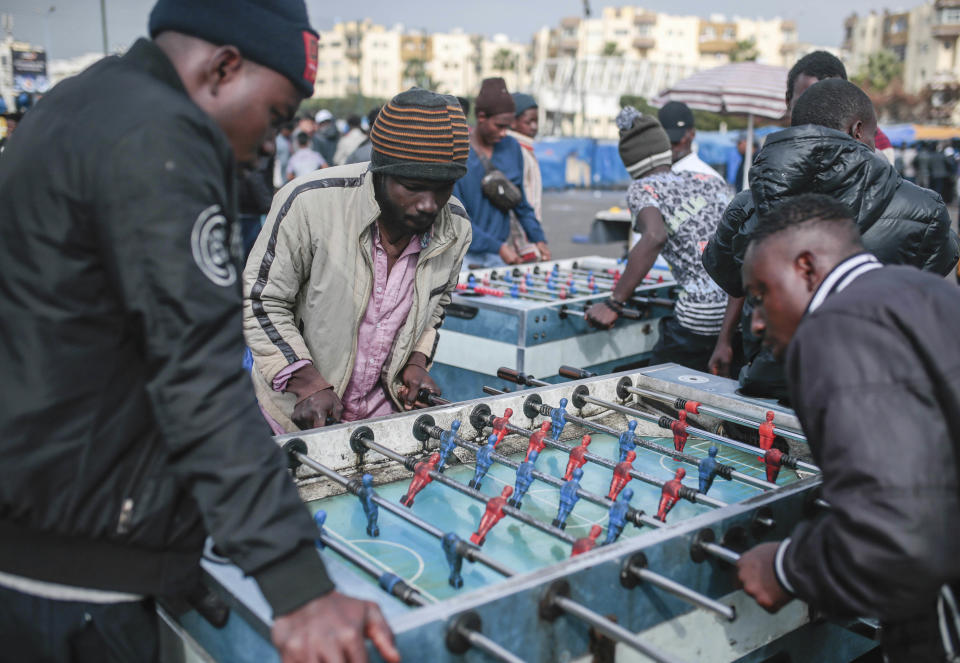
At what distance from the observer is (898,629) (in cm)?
185

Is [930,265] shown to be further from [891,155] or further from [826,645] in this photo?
[891,155]

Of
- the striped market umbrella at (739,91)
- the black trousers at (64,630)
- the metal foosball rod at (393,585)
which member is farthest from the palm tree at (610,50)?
the black trousers at (64,630)

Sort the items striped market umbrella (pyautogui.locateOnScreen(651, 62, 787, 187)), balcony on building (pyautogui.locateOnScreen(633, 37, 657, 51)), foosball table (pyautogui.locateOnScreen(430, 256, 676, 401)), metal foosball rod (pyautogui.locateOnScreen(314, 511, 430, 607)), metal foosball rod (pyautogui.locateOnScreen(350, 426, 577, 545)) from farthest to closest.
→ balcony on building (pyautogui.locateOnScreen(633, 37, 657, 51))
striped market umbrella (pyautogui.locateOnScreen(651, 62, 787, 187))
foosball table (pyautogui.locateOnScreen(430, 256, 676, 401))
metal foosball rod (pyautogui.locateOnScreen(350, 426, 577, 545))
metal foosball rod (pyautogui.locateOnScreen(314, 511, 430, 607))

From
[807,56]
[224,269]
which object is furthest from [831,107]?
[224,269]

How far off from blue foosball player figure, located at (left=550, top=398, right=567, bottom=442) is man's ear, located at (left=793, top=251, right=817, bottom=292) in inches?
54.6

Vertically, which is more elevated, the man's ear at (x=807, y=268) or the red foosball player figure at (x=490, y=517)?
the man's ear at (x=807, y=268)

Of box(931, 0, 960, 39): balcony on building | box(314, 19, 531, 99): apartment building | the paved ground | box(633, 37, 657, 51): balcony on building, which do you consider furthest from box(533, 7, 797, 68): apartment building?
the paved ground

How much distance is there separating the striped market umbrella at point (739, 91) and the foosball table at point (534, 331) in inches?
199

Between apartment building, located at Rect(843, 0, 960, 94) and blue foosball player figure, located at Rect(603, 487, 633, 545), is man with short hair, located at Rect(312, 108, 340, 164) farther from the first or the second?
apartment building, located at Rect(843, 0, 960, 94)

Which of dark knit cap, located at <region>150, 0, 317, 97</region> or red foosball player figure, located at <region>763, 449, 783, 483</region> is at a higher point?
dark knit cap, located at <region>150, 0, 317, 97</region>

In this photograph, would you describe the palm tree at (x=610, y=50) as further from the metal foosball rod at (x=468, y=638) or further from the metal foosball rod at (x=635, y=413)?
the metal foosball rod at (x=468, y=638)

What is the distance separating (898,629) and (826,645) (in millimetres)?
887

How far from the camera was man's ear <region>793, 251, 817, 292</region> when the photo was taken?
6.25 feet

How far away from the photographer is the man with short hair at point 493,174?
6.61 meters
